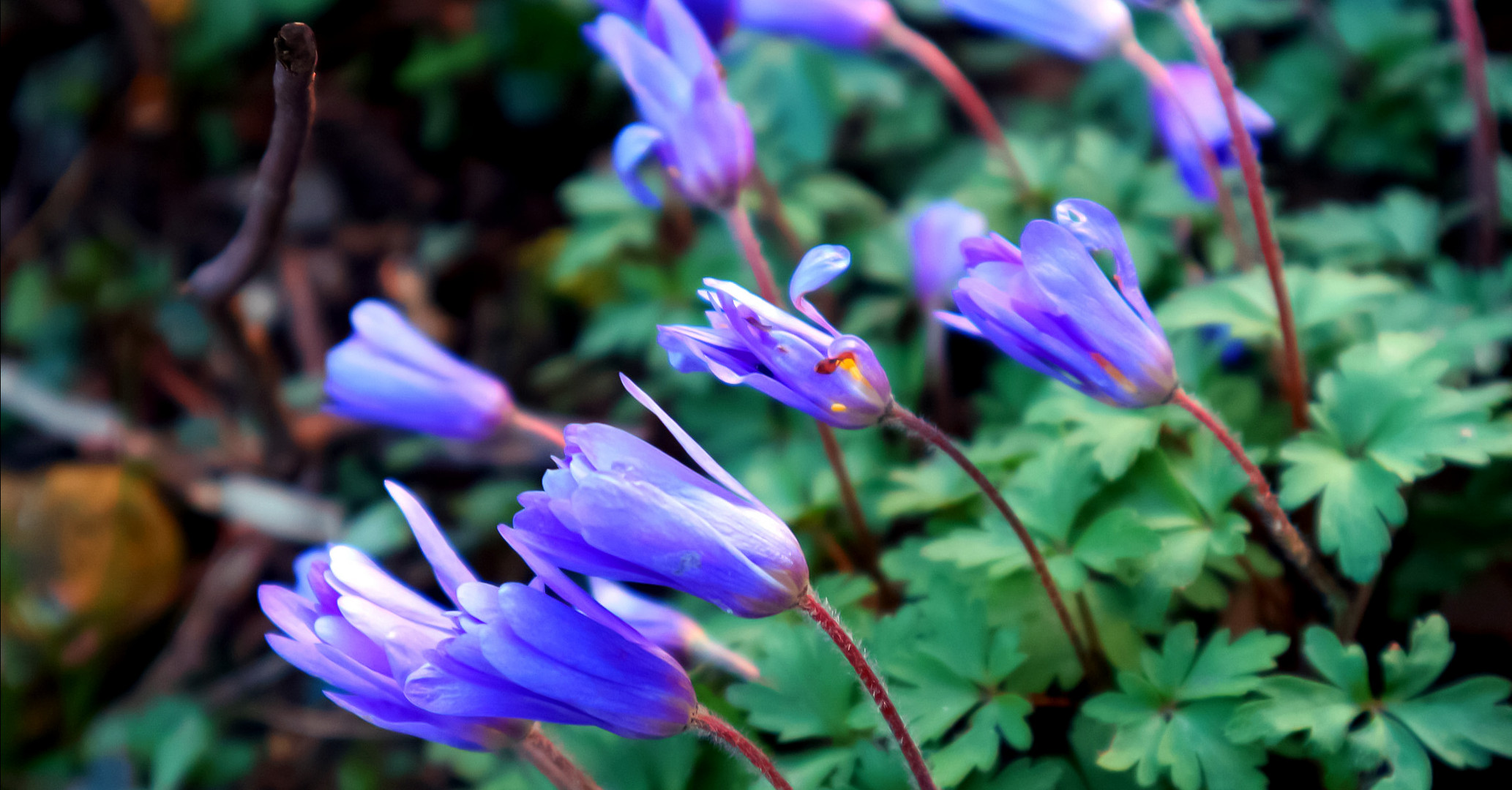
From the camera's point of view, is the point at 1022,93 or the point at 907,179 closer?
the point at 907,179

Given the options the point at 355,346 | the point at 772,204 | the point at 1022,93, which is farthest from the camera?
the point at 1022,93

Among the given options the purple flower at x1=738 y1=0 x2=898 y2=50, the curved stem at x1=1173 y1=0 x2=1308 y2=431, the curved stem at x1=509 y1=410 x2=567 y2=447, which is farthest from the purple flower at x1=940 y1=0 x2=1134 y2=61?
the curved stem at x1=509 y1=410 x2=567 y2=447

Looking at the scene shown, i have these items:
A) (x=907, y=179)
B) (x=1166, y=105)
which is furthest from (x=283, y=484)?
(x=1166, y=105)

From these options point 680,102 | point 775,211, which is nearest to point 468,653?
point 680,102

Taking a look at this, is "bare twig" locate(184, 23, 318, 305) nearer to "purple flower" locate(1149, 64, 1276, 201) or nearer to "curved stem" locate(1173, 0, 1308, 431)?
"curved stem" locate(1173, 0, 1308, 431)

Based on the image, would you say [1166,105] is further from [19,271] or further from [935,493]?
[19,271]

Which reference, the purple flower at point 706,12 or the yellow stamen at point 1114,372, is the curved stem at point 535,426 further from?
the yellow stamen at point 1114,372
